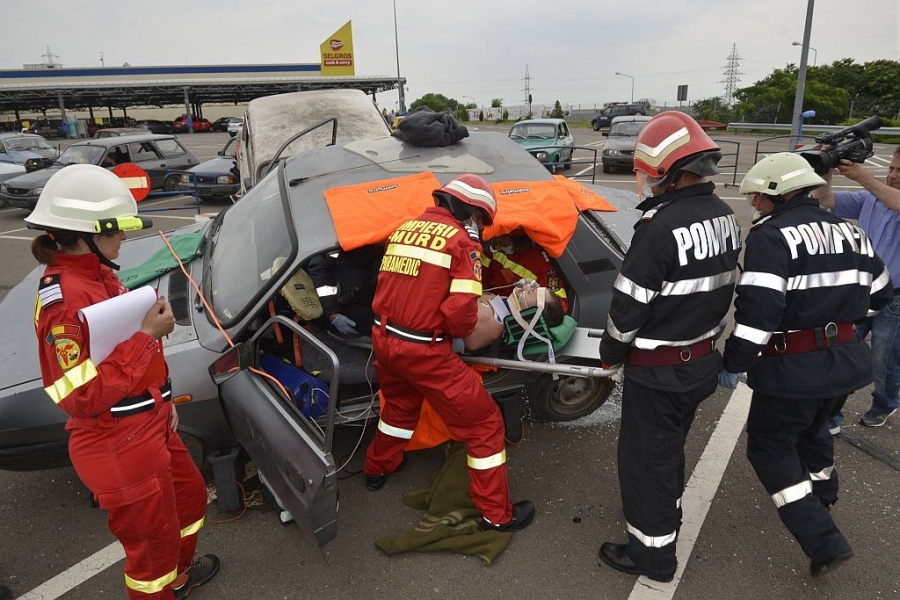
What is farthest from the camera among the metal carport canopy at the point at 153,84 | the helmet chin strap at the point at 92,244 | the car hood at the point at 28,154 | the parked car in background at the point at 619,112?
the metal carport canopy at the point at 153,84

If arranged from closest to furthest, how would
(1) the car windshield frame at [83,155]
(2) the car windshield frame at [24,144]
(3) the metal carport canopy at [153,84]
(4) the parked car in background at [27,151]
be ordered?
(1) the car windshield frame at [83,155], (4) the parked car in background at [27,151], (2) the car windshield frame at [24,144], (3) the metal carport canopy at [153,84]

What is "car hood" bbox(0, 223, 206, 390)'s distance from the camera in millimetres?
2754

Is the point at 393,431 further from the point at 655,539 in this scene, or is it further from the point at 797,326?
the point at 797,326

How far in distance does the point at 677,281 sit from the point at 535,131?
1430 centimetres

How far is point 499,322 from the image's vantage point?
3.15m

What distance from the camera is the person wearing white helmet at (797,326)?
7.77ft

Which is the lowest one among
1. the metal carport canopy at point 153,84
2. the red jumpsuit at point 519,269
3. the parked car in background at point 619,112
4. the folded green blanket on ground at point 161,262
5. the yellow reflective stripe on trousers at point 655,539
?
the yellow reflective stripe on trousers at point 655,539

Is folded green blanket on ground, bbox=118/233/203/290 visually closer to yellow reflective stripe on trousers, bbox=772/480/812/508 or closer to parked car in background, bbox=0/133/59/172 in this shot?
yellow reflective stripe on trousers, bbox=772/480/812/508

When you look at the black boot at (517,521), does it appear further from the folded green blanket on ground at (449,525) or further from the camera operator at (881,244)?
the camera operator at (881,244)

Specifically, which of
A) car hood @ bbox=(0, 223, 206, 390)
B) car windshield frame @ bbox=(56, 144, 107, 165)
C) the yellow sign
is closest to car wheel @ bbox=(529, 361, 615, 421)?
car hood @ bbox=(0, 223, 206, 390)

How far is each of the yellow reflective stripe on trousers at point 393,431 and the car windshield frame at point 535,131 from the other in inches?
536

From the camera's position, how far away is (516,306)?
3.30m

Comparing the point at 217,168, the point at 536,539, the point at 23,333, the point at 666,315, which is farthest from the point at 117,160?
the point at 666,315

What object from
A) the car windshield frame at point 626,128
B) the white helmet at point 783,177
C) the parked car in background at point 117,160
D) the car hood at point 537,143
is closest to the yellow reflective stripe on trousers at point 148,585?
the white helmet at point 783,177
